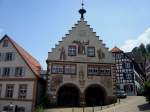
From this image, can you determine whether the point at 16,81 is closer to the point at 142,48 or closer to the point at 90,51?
the point at 90,51

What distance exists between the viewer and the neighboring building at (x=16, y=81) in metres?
36.9

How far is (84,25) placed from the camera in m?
43.7

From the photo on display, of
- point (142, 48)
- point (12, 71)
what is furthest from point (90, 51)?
point (142, 48)

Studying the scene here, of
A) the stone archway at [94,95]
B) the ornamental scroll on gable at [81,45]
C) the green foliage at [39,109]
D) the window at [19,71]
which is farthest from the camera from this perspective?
the ornamental scroll on gable at [81,45]

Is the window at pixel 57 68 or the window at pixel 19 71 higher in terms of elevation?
the window at pixel 57 68

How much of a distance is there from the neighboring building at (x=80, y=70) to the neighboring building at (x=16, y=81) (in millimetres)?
3240

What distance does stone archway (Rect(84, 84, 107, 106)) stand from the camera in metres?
40.7

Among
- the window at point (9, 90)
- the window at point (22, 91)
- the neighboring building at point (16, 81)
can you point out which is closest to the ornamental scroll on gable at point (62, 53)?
the neighboring building at point (16, 81)

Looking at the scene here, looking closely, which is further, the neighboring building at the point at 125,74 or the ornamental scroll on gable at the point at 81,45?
the neighboring building at the point at 125,74

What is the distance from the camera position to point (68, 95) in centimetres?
4178

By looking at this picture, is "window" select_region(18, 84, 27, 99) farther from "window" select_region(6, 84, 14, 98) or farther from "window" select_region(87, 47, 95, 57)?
"window" select_region(87, 47, 95, 57)

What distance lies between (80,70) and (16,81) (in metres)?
11.6

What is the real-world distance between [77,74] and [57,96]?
537 centimetres

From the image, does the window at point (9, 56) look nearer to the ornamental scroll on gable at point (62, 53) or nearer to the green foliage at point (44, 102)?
the ornamental scroll on gable at point (62, 53)
